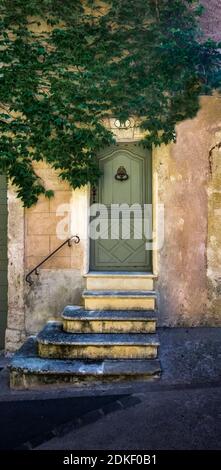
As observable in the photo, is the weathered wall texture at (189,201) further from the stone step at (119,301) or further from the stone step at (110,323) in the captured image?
the stone step at (110,323)

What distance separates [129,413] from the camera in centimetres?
313

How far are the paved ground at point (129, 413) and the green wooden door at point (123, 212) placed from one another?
1713 mm

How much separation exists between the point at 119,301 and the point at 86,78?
3317mm

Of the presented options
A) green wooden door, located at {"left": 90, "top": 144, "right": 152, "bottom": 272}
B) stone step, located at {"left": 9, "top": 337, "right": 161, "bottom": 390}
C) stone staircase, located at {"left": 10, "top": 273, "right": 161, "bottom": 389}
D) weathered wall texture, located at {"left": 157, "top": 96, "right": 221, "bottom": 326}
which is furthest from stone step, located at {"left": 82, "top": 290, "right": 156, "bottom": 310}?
stone step, located at {"left": 9, "top": 337, "right": 161, "bottom": 390}

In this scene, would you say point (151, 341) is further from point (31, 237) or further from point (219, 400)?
point (31, 237)

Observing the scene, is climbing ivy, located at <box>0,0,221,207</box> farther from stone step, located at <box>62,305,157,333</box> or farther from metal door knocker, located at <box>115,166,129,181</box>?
stone step, located at <box>62,305,157,333</box>

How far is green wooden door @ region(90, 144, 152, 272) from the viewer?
17.5 ft

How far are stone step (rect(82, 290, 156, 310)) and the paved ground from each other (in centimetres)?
83

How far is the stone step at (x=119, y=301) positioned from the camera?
474 cm

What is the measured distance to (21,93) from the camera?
5109mm

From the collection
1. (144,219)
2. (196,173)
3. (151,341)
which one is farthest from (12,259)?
(196,173)

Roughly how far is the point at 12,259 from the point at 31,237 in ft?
1.44

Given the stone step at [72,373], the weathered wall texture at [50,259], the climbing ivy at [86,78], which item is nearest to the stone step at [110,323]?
the stone step at [72,373]
